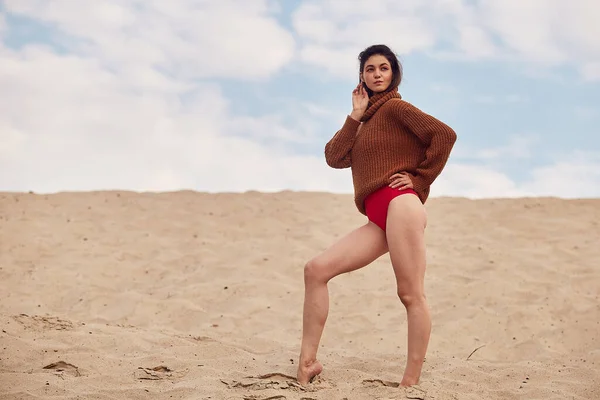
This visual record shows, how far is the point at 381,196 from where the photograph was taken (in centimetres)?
354

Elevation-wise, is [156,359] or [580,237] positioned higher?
[580,237]

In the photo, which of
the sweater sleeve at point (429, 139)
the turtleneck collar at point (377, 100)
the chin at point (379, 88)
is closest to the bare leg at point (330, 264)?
the sweater sleeve at point (429, 139)

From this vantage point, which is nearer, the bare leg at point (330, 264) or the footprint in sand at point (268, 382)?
the bare leg at point (330, 264)

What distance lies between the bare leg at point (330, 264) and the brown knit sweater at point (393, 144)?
193mm

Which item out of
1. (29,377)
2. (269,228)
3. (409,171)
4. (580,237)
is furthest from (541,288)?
(29,377)

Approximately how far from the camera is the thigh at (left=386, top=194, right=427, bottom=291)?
135 inches

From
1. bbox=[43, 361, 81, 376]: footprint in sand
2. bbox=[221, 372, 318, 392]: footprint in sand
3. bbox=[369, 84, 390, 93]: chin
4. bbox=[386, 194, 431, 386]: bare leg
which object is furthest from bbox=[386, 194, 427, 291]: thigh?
bbox=[43, 361, 81, 376]: footprint in sand

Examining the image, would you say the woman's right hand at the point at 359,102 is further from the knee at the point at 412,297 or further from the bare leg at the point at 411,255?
the knee at the point at 412,297

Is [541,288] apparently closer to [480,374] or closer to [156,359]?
[480,374]

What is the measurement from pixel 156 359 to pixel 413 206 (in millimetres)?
1979

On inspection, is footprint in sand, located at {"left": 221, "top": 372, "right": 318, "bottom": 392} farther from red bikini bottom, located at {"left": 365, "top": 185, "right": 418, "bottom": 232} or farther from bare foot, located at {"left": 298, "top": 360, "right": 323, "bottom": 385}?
red bikini bottom, located at {"left": 365, "top": 185, "right": 418, "bottom": 232}

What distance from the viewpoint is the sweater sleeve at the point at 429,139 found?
3.51m

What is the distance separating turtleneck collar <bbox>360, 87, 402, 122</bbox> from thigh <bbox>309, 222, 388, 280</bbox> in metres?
0.56

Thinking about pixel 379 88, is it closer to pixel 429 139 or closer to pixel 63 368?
pixel 429 139
